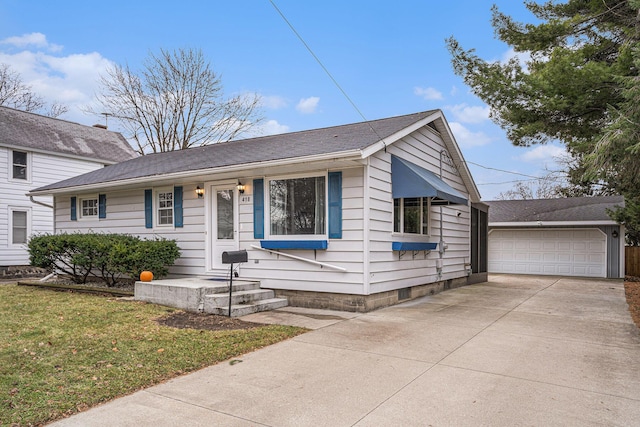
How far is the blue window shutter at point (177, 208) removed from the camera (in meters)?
Result: 9.64

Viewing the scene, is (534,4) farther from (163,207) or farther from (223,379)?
(223,379)

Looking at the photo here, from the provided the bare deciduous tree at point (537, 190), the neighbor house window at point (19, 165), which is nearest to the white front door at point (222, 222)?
the neighbor house window at point (19, 165)

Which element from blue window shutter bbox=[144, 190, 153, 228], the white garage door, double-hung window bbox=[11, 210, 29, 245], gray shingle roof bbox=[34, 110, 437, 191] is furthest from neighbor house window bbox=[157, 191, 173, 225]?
the white garage door

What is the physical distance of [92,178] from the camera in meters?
11.9

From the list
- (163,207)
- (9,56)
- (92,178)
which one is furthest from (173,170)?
(9,56)

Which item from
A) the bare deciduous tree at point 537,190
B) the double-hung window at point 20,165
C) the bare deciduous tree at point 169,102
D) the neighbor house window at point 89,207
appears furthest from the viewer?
the bare deciduous tree at point 537,190

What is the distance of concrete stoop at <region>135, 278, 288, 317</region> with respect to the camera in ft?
23.2

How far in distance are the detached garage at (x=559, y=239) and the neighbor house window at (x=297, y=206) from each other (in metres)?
12.2

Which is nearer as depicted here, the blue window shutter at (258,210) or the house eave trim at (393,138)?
the house eave trim at (393,138)

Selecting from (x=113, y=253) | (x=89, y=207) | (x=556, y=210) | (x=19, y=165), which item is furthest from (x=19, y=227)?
(x=556, y=210)

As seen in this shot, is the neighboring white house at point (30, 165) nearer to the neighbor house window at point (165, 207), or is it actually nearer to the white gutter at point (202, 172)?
the white gutter at point (202, 172)

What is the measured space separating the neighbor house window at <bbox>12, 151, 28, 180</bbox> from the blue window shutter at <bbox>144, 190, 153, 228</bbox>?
802 centimetres

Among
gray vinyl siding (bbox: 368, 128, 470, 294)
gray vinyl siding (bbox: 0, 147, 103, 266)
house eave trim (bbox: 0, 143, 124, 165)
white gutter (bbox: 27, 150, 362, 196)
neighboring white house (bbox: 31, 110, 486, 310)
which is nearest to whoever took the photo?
white gutter (bbox: 27, 150, 362, 196)

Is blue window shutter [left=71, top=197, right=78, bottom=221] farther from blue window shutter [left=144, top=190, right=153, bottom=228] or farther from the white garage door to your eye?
the white garage door
